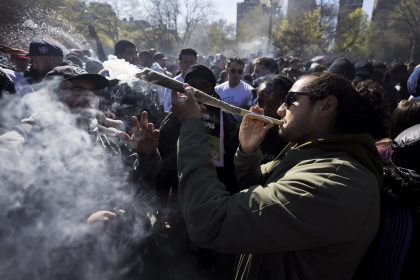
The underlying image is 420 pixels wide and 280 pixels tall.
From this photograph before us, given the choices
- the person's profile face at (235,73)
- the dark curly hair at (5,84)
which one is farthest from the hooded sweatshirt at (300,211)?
the person's profile face at (235,73)

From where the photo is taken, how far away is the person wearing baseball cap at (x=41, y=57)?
175 inches

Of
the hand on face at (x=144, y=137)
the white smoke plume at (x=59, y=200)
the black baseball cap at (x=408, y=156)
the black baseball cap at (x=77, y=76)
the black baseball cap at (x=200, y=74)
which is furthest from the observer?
the black baseball cap at (x=200, y=74)

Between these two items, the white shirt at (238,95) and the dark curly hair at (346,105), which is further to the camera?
the white shirt at (238,95)

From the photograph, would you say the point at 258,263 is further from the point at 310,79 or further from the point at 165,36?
the point at 165,36

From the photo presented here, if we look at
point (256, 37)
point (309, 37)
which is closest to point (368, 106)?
point (309, 37)

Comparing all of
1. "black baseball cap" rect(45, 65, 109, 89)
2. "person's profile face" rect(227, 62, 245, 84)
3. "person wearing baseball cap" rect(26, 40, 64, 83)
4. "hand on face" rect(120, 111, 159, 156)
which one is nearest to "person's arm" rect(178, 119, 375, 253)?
"hand on face" rect(120, 111, 159, 156)

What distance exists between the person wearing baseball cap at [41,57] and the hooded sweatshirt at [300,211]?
3.89m

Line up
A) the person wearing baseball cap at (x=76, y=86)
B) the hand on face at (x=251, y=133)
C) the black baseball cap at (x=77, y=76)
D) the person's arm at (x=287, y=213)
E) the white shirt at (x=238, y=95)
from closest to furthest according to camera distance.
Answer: the person's arm at (x=287, y=213)
the hand on face at (x=251, y=133)
the person wearing baseball cap at (x=76, y=86)
the black baseball cap at (x=77, y=76)
the white shirt at (x=238, y=95)

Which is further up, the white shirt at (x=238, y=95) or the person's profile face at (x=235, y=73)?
the person's profile face at (x=235, y=73)

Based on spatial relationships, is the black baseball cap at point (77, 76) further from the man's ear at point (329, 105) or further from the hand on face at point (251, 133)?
the man's ear at point (329, 105)

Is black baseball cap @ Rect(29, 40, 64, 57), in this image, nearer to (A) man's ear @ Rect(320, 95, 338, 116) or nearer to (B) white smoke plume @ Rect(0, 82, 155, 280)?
(B) white smoke plume @ Rect(0, 82, 155, 280)

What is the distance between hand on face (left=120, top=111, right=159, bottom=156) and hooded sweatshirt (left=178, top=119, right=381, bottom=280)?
0.97m

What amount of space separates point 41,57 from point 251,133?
12.6 ft

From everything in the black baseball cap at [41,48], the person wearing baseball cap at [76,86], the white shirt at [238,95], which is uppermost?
the black baseball cap at [41,48]
